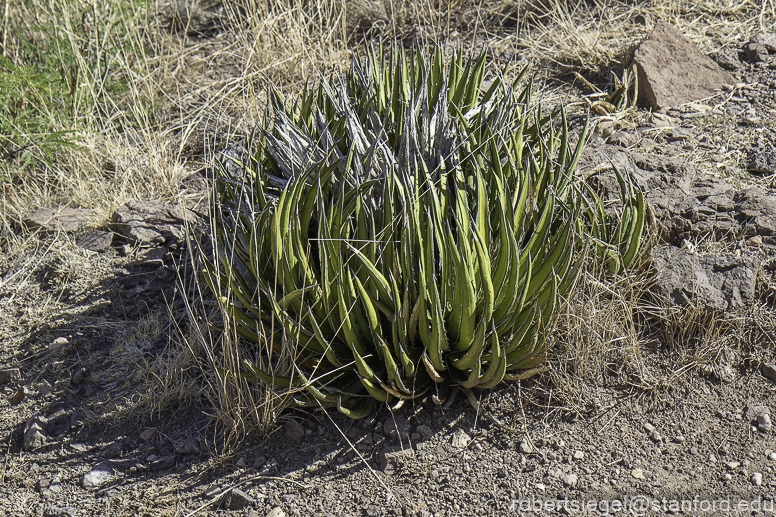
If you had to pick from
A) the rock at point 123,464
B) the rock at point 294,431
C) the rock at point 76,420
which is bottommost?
the rock at point 123,464

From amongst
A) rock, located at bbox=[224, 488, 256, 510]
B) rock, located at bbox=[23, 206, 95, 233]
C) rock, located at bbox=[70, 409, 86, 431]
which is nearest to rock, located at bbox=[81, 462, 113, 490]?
rock, located at bbox=[70, 409, 86, 431]

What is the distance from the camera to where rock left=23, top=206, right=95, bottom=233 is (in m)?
3.40

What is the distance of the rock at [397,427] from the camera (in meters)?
2.15

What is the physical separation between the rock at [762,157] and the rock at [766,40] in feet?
3.33

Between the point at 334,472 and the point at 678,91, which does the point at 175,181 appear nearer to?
the point at 334,472

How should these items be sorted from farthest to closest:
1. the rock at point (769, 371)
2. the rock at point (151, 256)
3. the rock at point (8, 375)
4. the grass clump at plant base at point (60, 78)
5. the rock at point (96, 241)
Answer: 1. the grass clump at plant base at point (60, 78)
2. the rock at point (96, 241)
3. the rock at point (151, 256)
4. the rock at point (8, 375)
5. the rock at point (769, 371)

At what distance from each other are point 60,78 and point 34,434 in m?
2.51

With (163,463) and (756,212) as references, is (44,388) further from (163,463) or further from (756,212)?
(756,212)

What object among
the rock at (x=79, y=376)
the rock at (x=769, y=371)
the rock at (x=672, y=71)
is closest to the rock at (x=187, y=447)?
the rock at (x=79, y=376)

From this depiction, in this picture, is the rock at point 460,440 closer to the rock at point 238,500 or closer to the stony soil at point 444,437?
the stony soil at point 444,437

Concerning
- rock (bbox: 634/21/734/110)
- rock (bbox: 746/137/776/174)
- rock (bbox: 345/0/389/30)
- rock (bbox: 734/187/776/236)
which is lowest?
rock (bbox: 734/187/776/236)

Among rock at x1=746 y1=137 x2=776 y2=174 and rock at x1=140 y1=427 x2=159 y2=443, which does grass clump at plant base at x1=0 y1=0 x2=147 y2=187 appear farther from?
rock at x1=746 y1=137 x2=776 y2=174

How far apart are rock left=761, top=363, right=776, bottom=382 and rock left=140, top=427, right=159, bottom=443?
209cm

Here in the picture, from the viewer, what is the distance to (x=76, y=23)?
446 cm
